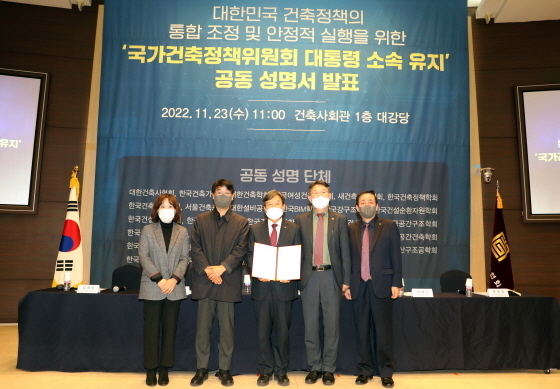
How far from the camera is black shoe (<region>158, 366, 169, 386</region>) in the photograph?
10.4 feet

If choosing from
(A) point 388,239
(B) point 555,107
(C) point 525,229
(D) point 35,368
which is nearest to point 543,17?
(B) point 555,107

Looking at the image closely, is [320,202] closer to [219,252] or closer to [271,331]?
[219,252]

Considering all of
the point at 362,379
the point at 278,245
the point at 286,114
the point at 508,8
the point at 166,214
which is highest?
the point at 508,8

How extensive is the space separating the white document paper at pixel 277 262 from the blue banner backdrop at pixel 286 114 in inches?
69.6

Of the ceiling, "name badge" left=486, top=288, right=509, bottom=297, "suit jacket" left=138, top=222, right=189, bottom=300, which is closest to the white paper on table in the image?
"suit jacket" left=138, top=222, right=189, bottom=300

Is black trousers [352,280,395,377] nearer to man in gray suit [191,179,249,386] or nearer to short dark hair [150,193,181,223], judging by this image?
man in gray suit [191,179,249,386]

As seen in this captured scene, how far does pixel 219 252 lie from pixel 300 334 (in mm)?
938

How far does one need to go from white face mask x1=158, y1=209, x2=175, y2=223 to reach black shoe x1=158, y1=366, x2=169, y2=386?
41.9 inches

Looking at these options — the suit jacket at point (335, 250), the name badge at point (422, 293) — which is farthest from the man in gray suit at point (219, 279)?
the name badge at point (422, 293)

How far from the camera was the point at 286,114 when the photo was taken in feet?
16.5

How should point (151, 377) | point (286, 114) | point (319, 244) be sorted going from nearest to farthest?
point (151, 377) → point (319, 244) → point (286, 114)

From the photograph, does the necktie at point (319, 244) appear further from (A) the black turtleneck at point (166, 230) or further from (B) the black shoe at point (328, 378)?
(A) the black turtleneck at point (166, 230)

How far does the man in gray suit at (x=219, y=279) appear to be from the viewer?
3219 millimetres

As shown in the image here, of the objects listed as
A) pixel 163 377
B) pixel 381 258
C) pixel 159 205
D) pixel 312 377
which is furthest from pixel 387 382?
pixel 159 205
